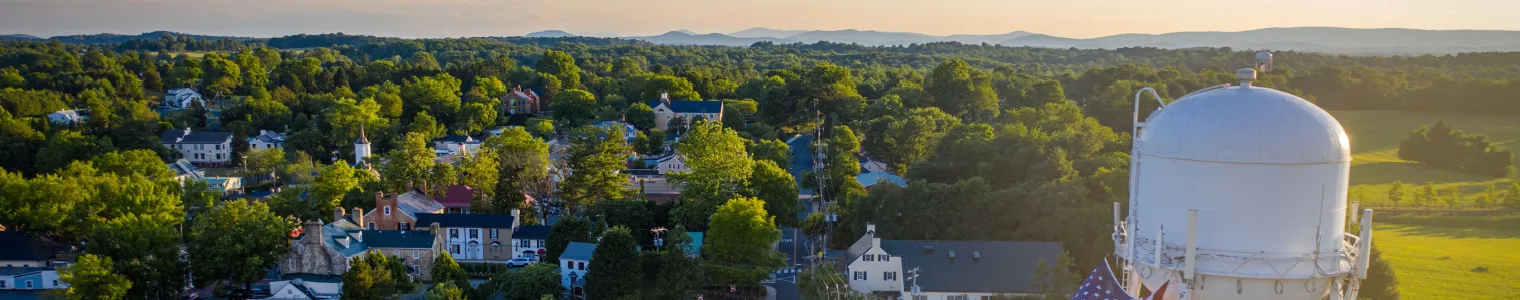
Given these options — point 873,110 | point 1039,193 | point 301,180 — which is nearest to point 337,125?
point 301,180

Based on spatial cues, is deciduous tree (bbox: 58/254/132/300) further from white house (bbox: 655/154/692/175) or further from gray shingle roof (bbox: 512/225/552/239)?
white house (bbox: 655/154/692/175)

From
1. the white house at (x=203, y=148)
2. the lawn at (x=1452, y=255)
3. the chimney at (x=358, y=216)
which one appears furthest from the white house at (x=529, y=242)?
the white house at (x=203, y=148)

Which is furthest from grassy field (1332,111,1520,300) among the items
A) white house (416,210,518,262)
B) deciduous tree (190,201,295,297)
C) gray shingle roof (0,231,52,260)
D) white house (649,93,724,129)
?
gray shingle roof (0,231,52,260)

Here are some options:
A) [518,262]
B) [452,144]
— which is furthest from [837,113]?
[518,262]

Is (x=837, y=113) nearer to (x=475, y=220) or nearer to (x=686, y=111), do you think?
(x=686, y=111)

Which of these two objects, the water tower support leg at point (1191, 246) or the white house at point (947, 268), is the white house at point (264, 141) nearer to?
the white house at point (947, 268)
